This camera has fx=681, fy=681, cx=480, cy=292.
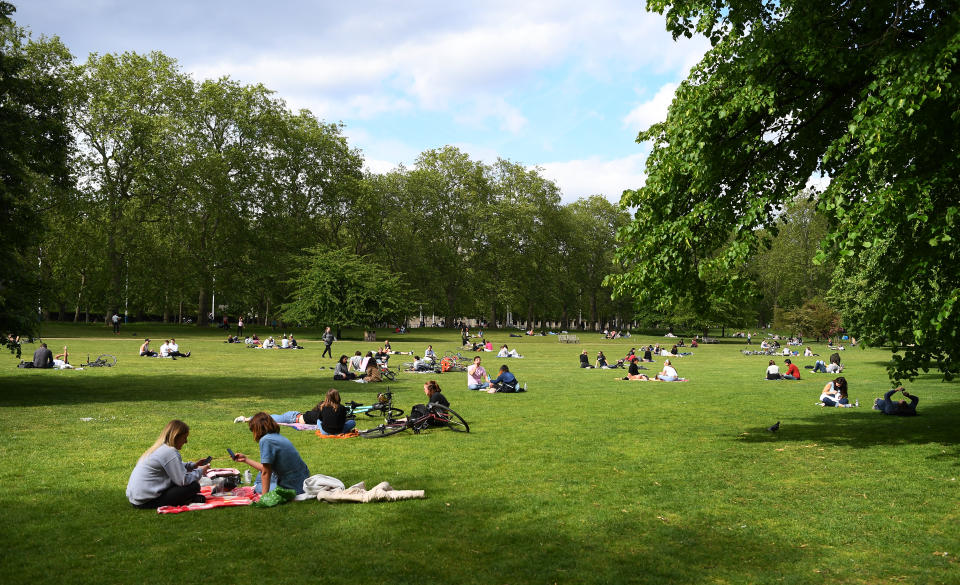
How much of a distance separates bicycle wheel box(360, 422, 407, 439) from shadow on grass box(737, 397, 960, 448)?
22.8 feet

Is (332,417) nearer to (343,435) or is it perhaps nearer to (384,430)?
(343,435)

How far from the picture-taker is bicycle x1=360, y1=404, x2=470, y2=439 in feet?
44.8

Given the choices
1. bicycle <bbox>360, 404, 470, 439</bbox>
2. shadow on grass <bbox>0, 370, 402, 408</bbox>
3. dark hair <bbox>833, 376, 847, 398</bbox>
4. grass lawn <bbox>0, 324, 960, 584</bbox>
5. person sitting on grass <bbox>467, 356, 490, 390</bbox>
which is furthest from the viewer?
person sitting on grass <bbox>467, 356, 490, 390</bbox>

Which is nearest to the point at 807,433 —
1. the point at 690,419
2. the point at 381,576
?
the point at 690,419

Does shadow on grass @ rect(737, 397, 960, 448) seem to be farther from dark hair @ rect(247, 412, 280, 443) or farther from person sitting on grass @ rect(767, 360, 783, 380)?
dark hair @ rect(247, 412, 280, 443)

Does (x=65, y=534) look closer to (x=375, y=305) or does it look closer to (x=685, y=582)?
(x=685, y=582)

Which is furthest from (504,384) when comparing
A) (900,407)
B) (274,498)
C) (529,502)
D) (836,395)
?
(274,498)

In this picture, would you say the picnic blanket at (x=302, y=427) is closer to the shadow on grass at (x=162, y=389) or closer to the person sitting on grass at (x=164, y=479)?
the shadow on grass at (x=162, y=389)

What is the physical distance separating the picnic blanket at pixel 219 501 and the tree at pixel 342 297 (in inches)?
2009

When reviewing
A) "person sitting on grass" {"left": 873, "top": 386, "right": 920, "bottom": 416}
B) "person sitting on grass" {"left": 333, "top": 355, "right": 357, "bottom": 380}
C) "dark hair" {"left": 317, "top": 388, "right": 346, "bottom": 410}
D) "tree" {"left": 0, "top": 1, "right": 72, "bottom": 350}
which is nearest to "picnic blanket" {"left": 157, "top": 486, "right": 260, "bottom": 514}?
"dark hair" {"left": 317, "top": 388, "right": 346, "bottom": 410}

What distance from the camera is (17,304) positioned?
57.9 ft

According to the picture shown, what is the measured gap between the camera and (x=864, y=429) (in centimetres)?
1541

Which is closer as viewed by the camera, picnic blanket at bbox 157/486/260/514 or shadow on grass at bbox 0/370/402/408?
picnic blanket at bbox 157/486/260/514

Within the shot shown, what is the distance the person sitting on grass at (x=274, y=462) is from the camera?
28.7ft
